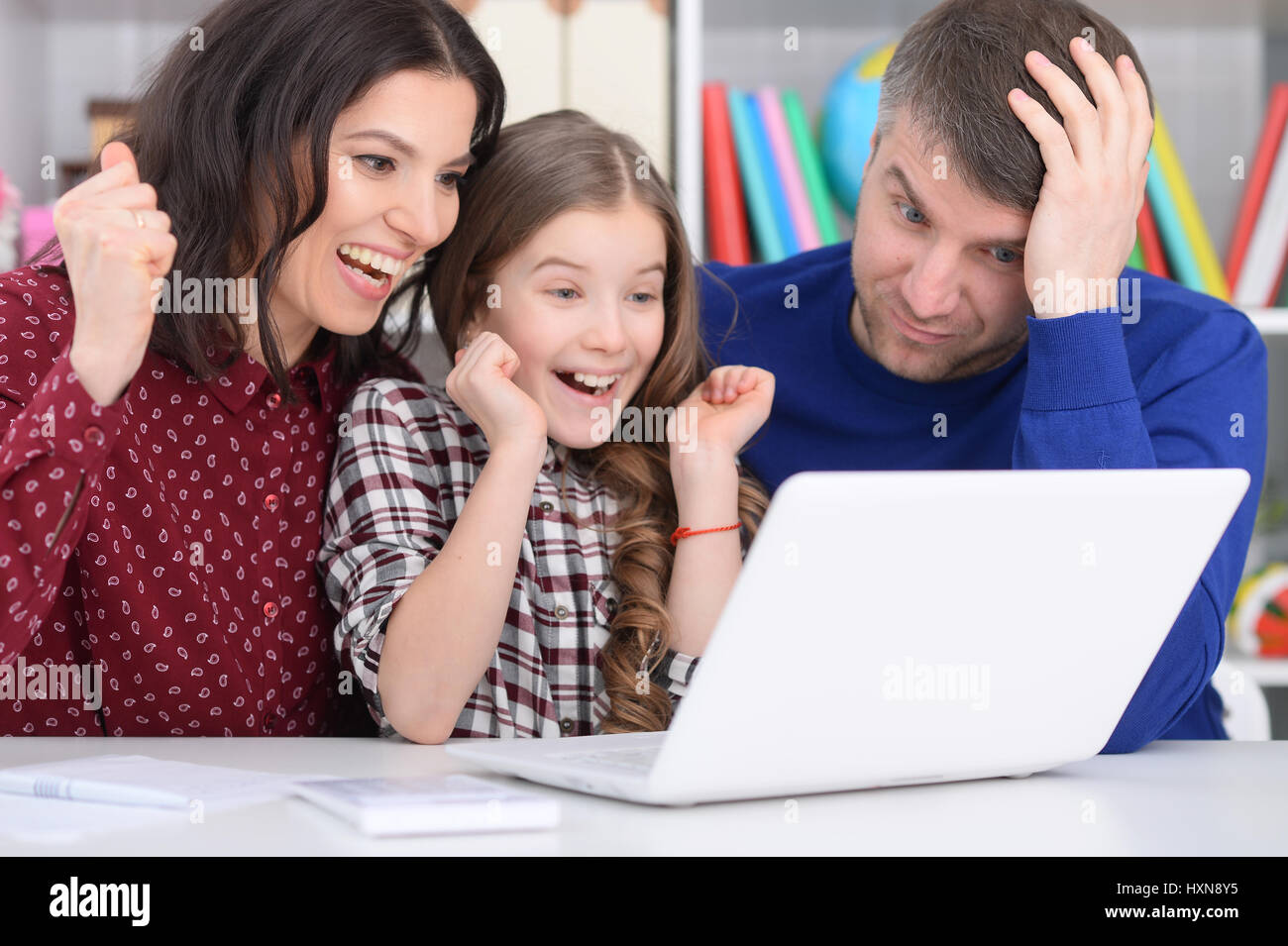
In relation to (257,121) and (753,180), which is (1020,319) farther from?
(257,121)

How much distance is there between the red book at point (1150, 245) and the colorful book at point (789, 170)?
0.55 m

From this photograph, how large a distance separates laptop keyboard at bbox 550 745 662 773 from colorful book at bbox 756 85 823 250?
4.46 ft

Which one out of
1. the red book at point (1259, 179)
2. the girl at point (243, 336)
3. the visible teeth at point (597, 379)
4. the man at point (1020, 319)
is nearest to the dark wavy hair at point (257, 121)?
the girl at point (243, 336)

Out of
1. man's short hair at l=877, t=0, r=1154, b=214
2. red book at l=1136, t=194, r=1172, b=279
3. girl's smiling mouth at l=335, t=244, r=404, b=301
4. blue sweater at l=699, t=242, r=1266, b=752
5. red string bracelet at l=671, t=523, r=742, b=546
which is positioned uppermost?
man's short hair at l=877, t=0, r=1154, b=214

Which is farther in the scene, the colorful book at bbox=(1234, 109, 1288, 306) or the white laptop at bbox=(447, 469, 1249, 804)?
the colorful book at bbox=(1234, 109, 1288, 306)

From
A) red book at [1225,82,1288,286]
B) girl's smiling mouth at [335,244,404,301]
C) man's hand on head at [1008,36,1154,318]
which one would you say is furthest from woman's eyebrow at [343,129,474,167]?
red book at [1225,82,1288,286]

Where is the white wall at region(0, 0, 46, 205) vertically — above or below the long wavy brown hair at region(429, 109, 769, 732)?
above

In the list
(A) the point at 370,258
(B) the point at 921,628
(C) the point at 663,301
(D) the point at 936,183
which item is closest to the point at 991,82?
(D) the point at 936,183

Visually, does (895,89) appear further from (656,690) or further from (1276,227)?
(1276,227)

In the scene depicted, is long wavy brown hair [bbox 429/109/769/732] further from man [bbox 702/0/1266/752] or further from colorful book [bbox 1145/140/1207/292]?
colorful book [bbox 1145/140/1207/292]

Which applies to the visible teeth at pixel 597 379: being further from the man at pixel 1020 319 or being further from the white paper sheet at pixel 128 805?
the white paper sheet at pixel 128 805

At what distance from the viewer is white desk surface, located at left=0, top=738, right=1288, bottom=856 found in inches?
26.0

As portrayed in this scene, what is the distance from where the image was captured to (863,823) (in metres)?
0.74
